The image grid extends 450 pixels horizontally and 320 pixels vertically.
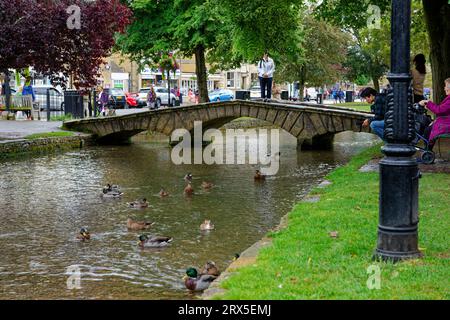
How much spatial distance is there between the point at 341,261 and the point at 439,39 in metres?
16.0

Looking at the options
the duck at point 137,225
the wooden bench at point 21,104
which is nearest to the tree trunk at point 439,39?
the duck at point 137,225

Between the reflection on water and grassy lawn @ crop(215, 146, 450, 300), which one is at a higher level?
grassy lawn @ crop(215, 146, 450, 300)

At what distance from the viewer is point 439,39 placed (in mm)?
21641

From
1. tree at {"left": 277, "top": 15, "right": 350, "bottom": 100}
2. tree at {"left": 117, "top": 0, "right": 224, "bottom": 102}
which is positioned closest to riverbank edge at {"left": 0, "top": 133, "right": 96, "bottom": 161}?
tree at {"left": 117, "top": 0, "right": 224, "bottom": 102}

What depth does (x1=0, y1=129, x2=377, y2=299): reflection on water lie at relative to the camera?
29.8 feet

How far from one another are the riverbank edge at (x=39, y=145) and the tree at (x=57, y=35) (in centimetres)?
233

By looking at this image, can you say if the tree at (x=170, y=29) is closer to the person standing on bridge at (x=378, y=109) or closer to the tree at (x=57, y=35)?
the tree at (x=57, y=35)

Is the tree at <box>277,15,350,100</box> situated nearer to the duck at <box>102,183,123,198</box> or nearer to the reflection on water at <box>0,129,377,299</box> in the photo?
the reflection on water at <box>0,129,377,299</box>

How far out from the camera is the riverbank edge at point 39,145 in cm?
2362

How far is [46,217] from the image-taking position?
530 inches

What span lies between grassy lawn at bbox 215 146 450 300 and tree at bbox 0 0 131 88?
534 inches

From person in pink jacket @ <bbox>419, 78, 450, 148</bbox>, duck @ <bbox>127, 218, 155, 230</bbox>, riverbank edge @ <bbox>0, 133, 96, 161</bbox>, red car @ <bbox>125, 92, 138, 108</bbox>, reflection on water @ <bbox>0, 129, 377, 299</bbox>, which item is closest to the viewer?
reflection on water @ <bbox>0, 129, 377, 299</bbox>

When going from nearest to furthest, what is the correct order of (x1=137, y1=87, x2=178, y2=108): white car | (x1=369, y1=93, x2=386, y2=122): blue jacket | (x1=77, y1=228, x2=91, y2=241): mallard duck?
(x1=77, y1=228, x2=91, y2=241): mallard duck < (x1=369, y1=93, x2=386, y2=122): blue jacket < (x1=137, y1=87, x2=178, y2=108): white car
